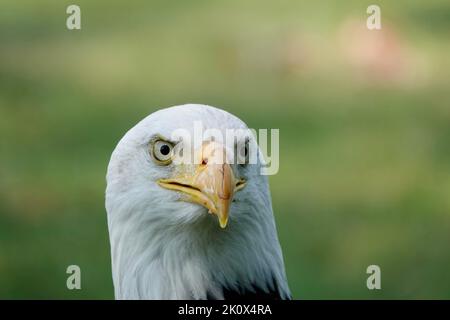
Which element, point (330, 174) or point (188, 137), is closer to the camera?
point (188, 137)

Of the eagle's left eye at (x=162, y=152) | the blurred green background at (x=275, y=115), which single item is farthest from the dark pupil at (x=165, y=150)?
the blurred green background at (x=275, y=115)

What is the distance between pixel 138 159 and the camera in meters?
2.08

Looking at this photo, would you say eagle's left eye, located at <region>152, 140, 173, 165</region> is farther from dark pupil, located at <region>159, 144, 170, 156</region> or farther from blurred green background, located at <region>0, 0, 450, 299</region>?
blurred green background, located at <region>0, 0, 450, 299</region>

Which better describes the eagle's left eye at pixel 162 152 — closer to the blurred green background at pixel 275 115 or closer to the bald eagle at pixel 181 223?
the bald eagle at pixel 181 223

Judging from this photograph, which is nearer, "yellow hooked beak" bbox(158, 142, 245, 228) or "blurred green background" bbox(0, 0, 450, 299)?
"yellow hooked beak" bbox(158, 142, 245, 228)

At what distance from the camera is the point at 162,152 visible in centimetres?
206

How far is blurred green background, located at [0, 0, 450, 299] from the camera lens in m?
3.49

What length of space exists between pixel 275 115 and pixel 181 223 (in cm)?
186

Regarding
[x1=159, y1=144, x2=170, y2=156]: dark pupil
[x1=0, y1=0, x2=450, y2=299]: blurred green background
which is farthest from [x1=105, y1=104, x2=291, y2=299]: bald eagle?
[x1=0, y1=0, x2=450, y2=299]: blurred green background

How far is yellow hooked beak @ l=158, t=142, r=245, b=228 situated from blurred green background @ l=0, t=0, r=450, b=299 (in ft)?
4.33
